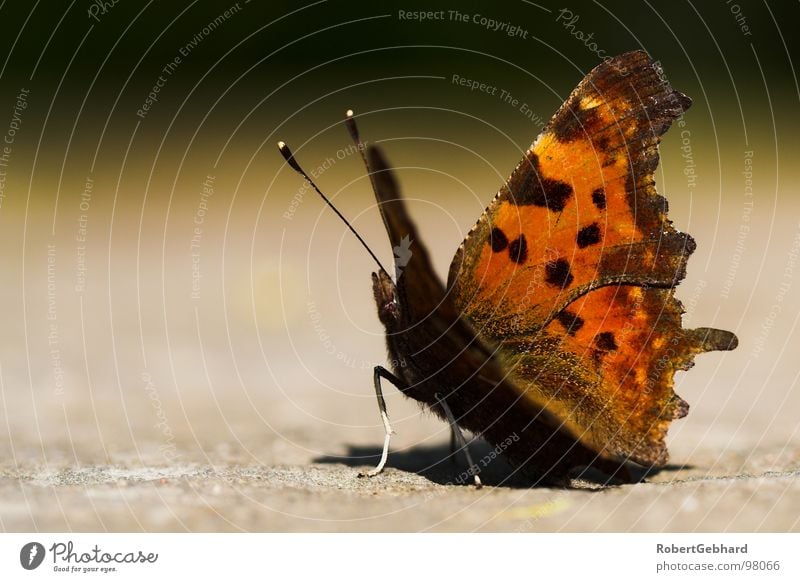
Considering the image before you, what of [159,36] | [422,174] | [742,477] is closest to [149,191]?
[159,36]

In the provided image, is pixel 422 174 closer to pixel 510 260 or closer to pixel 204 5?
pixel 204 5

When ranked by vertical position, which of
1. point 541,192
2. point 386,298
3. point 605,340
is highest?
point 541,192

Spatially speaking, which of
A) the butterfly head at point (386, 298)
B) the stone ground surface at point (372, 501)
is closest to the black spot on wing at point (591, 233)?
the butterfly head at point (386, 298)

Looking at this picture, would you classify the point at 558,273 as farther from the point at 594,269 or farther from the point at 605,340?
the point at 605,340

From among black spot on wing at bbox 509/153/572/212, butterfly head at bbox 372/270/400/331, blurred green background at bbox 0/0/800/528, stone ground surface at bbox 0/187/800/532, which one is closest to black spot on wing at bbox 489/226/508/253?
black spot on wing at bbox 509/153/572/212

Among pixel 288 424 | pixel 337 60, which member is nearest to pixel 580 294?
pixel 288 424

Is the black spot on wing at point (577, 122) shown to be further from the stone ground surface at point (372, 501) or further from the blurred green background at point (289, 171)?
the blurred green background at point (289, 171)

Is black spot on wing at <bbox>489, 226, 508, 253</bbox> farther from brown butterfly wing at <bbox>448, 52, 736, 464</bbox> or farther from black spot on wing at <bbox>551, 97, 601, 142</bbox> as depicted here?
black spot on wing at <bbox>551, 97, 601, 142</bbox>
